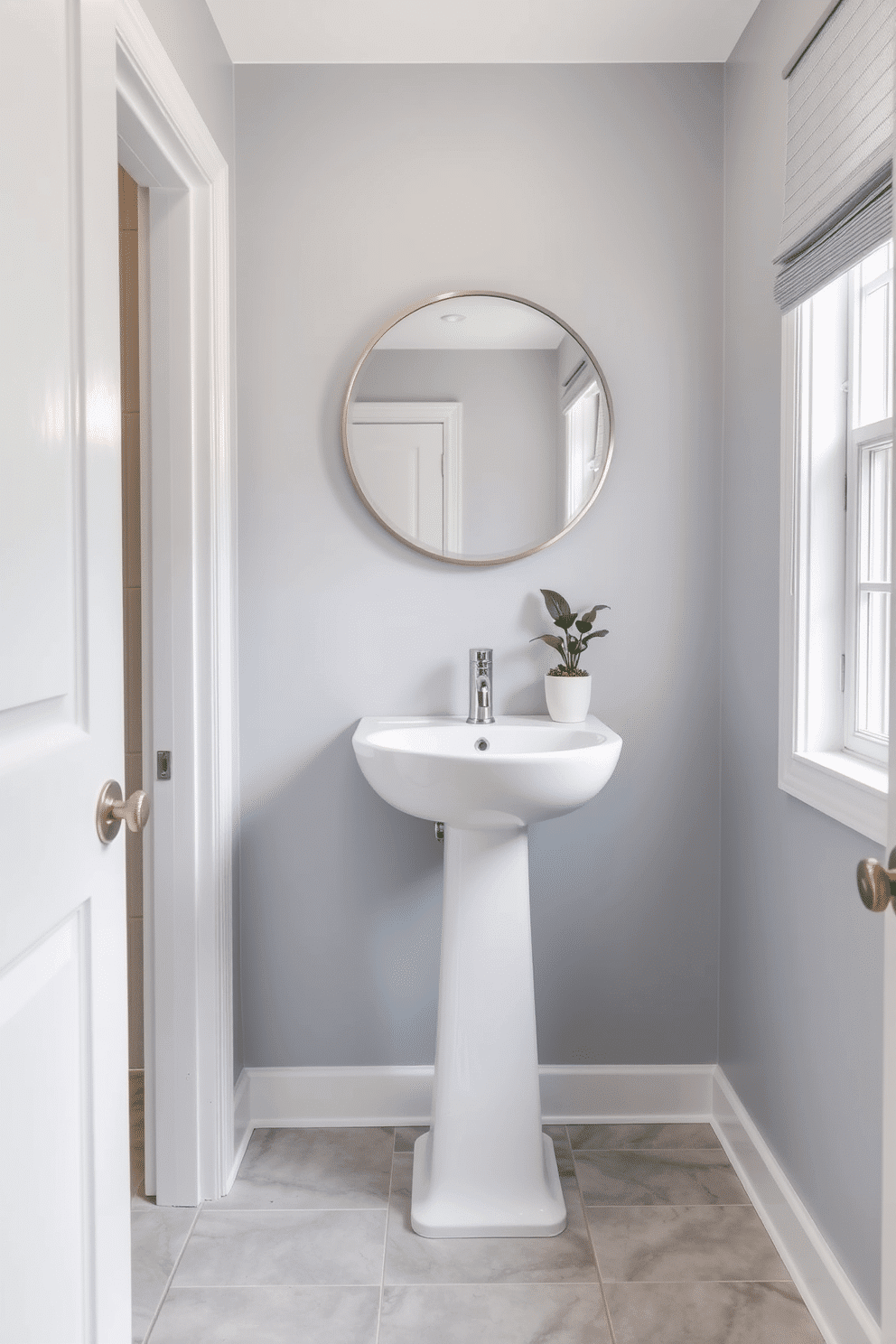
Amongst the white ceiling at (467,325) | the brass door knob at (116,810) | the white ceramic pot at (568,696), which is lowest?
the brass door knob at (116,810)

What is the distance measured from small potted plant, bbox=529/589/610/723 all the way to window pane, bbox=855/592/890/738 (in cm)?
56

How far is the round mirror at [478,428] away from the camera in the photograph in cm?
206

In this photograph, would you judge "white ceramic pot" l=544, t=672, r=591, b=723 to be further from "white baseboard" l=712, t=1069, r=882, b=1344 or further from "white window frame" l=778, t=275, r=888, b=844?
"white baseboard" l=712, t=1069, r=882, b=1344

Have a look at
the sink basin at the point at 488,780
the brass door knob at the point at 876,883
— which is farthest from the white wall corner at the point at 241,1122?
the brass door knob at the point at 876,883

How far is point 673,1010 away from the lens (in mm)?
2168

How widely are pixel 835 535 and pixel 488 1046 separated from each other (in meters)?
1.12

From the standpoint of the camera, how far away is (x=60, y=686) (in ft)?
3.17

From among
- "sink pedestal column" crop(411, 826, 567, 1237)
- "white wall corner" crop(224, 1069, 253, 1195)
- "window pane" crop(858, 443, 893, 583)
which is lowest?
"white wall corner" crop(224, 1069, 253, 1195)

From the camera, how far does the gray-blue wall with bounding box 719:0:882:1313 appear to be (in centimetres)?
143

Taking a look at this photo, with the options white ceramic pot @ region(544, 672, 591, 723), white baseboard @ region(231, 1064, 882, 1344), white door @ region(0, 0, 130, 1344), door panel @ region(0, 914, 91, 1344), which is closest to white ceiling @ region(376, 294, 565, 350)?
white ceramic pot @ region(544, 672, 591, 723)

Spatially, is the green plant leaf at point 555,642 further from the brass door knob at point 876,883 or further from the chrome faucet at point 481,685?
the brass door knob at point 876,883

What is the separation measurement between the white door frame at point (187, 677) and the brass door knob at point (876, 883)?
1309 millimetres

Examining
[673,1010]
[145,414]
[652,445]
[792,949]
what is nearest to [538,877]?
[673,1010]

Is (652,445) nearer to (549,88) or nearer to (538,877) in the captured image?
(549,88)
